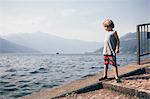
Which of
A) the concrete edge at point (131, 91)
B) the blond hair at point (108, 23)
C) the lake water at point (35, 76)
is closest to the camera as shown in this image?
the concrete edge at point (131, 91)

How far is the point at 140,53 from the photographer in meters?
9.94

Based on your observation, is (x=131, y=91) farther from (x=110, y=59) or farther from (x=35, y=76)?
(x=35, y=76)

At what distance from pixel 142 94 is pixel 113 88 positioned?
3.37 ft

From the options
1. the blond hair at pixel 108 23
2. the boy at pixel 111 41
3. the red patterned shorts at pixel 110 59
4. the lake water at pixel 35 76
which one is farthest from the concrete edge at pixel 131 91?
the lake water at pixel 35 76

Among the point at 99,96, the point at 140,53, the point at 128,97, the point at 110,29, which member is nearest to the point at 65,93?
the point at 99,96

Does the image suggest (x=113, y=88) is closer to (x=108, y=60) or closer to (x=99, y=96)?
(x=99, y=96)

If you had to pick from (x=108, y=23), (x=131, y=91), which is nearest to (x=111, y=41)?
(x=108, y=23)


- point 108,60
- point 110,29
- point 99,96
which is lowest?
point 99,96

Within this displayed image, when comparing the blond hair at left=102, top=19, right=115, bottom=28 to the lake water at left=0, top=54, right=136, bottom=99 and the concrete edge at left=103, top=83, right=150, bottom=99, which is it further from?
the lake water at left=0, top=54, right=136, bottom=99

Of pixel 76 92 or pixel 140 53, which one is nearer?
pixel 76 92

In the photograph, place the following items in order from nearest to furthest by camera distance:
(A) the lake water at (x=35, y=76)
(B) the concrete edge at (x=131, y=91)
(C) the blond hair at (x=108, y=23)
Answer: (B) the concrete edge at (x=131, y=91), (C) the blond hair at (x=108, y=23), (A) the lake water at (x=35, y=76)

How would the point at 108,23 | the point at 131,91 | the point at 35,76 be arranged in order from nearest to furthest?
the point at 131,91, the point at 108,23, the point at 35,76

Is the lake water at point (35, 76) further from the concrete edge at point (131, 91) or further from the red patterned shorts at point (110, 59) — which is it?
the concrete edge at point (131, 91)

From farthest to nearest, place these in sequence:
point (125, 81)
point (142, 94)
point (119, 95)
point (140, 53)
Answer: point (140, 53)
point (125, 81)
point (119, 95)
point (142, 94)
